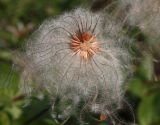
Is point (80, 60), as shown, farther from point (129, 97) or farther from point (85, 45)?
point (129, 97)

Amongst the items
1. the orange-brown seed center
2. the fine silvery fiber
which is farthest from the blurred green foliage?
the orange-brown seed center

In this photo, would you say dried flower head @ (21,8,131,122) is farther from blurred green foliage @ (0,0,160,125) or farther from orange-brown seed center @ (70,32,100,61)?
blurred green foliage @ (0,0,160,125)

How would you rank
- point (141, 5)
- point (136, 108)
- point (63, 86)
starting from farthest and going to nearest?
point (136, 108) < point (141, 5) < point (63, 86)

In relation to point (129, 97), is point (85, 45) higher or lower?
higher

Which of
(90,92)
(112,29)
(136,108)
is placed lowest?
(136,108)

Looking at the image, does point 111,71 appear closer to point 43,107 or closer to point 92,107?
point 92,107

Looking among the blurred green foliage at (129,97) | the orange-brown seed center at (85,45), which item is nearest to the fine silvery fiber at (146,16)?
the blurred green foliage at (129,97)

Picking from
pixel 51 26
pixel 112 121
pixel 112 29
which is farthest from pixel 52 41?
pixel 112 121

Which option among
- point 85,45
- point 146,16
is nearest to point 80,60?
point 85,45
